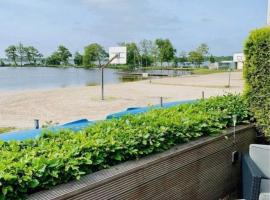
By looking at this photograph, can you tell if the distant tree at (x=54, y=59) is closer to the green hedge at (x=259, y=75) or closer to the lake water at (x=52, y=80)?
the lake water at (x=52, y=80)

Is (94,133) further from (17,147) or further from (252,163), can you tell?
(252,163)

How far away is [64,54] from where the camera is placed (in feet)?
301

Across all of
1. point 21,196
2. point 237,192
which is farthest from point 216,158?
point 21,196

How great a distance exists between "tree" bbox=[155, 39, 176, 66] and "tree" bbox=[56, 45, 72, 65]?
2738 centimetres

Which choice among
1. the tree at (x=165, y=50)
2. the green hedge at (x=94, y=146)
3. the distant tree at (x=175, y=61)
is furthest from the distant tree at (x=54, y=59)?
the green hedge at (x=94, y=146)

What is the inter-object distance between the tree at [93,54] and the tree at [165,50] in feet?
45.1

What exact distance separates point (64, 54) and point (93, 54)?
12.0 meters

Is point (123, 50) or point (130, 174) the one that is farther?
point (123, 50)

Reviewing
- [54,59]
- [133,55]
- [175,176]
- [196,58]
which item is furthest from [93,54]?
[175,176]

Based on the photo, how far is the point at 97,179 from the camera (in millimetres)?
2131

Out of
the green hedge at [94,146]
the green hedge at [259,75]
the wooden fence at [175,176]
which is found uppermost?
the green hedge at [259,75]

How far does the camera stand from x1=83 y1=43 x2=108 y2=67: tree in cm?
8231

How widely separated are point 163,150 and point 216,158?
2.72 feet

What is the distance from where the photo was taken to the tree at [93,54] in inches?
3241
